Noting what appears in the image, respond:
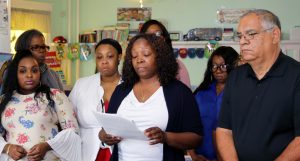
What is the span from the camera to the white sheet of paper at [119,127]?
1884 millimetres

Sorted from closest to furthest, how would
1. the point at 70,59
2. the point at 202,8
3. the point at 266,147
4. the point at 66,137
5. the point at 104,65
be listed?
the point at 266,147 < the point at 66,137 < the point at 104,65 < the point at 202,8 < the point at 70,59

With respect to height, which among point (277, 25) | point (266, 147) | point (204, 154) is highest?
point (277, 25)

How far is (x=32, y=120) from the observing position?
2.51 m

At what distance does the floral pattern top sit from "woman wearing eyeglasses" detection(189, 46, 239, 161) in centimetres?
87

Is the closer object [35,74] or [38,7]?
[35,74]

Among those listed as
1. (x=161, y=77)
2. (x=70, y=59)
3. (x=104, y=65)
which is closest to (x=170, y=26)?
(x=70, y=59)

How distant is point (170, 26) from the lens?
6.24 meters

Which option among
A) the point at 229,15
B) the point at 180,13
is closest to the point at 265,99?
the point at 229,15

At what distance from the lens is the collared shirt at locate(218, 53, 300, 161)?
175 cm

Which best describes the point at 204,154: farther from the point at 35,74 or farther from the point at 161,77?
the point at 35,74

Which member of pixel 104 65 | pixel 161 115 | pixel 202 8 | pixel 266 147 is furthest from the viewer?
pixel 202 8

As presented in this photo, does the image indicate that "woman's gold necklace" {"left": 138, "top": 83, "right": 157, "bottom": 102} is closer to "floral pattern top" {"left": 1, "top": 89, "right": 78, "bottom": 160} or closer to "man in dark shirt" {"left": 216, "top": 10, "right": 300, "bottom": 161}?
"man in dark shirt" {"left": 216, "top": 10, "right": 300, "bottom": 161}

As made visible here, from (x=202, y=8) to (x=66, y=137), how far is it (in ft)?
13.3

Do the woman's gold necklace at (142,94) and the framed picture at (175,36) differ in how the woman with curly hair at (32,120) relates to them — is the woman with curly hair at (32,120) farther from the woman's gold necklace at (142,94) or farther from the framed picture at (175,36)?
the framed picture at (175,36)
